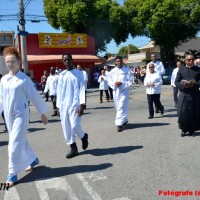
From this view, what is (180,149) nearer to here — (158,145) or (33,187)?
(158,145)

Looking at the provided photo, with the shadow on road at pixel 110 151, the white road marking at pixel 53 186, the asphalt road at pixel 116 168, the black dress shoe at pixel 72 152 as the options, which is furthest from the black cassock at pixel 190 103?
the white road marking at pixel 53 186

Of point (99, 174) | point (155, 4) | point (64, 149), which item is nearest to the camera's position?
point (99, 174)

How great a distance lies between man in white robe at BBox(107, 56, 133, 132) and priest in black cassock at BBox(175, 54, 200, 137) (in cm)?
172

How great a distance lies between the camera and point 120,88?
29.8 feet

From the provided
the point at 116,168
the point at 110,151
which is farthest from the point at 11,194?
the point at 110,151

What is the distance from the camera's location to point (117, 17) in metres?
44.9

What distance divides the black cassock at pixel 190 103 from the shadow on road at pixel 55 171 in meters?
2.51

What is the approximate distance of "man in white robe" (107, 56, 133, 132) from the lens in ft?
29.3

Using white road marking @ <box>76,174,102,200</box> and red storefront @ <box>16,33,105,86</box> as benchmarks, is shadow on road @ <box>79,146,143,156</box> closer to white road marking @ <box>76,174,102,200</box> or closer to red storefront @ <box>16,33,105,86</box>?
white road marking @ <box>76,174,102,200</box>

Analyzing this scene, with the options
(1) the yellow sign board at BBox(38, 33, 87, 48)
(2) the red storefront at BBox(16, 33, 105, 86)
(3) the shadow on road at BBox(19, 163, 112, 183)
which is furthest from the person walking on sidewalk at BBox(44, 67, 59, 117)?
(1) the yellow sign board at BBox(38, 33, 87, 48)

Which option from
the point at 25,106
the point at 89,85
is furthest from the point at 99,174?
the point at 89,85

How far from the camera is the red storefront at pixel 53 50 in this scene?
30.7 m

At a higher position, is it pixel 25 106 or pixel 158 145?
pixel 25 106

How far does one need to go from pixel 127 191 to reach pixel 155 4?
41.5 m
